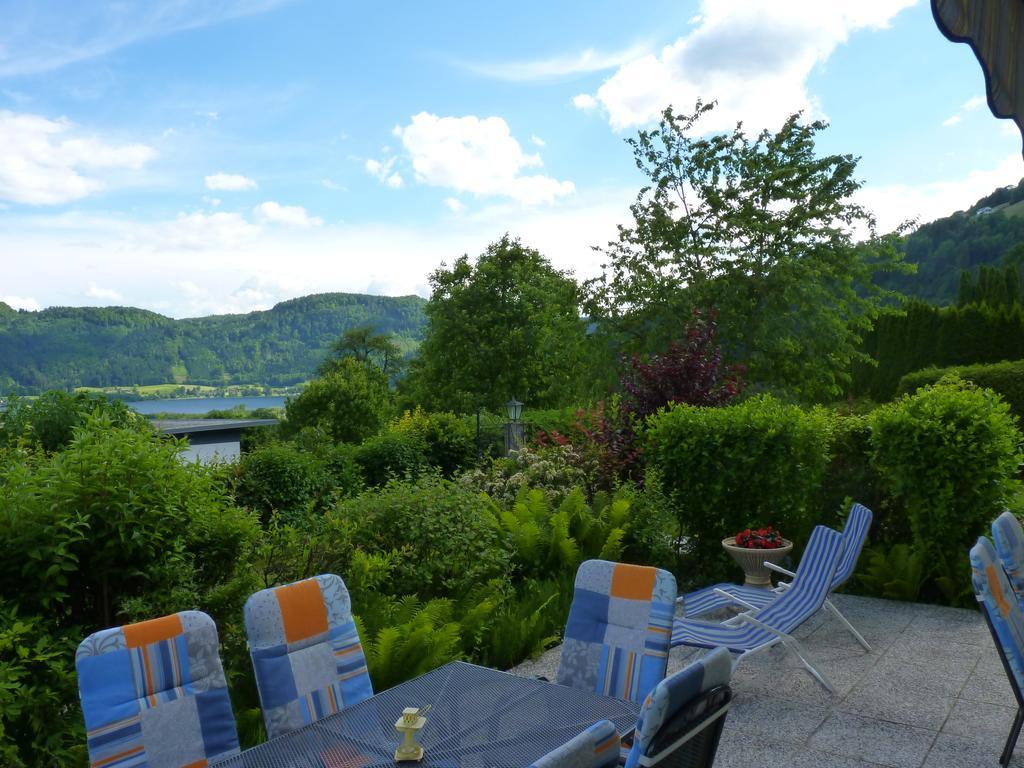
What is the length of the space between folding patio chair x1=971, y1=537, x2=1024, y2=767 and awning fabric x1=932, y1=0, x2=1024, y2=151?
190cm

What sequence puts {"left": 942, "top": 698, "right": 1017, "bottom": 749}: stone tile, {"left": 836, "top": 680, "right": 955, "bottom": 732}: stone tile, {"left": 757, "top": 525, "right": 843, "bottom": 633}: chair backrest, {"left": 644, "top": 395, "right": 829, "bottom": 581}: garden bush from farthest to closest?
{"left": 644, "top": 395, "right": 829, "bottom": 581}: garden bush, {"left": 757, "top": 525, "right": 843, "bottom": 633}: chair backrest, {"left": 836, "top": 680, "right": 955, "bottom": 732}: stone tile, {"left": 942, "top": 698, "right": 1017, "bottom": 749}: stone tile

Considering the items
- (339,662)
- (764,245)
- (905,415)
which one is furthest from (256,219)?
(339,662)

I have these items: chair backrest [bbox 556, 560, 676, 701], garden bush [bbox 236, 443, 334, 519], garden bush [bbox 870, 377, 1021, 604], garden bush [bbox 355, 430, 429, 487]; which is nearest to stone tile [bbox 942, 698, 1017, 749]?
chair backrest [bbox 556, 560, 676, 701]

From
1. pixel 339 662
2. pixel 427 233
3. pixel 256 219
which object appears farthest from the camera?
pixel 256 219

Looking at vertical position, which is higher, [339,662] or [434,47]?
[434,47]

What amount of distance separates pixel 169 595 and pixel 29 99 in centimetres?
1206

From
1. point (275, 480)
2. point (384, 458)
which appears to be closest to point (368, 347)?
point (384, 458)

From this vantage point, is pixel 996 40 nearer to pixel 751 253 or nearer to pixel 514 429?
pixel 514 429

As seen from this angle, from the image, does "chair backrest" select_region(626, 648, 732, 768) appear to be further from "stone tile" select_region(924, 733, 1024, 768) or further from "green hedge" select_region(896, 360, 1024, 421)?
"green hedge" select_region(896, 360, 1024, 421)

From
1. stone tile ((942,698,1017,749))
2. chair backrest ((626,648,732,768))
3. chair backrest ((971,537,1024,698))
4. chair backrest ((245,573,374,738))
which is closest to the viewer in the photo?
chair backrest ((626,648,732,768))

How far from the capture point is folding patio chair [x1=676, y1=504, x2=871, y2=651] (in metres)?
5.36

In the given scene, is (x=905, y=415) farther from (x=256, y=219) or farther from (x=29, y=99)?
(x=256, y=219)

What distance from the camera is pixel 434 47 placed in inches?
367

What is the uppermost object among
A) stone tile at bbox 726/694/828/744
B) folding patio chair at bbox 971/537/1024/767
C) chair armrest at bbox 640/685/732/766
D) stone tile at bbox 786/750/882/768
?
chair armrest at bbox 640/685/732/766
